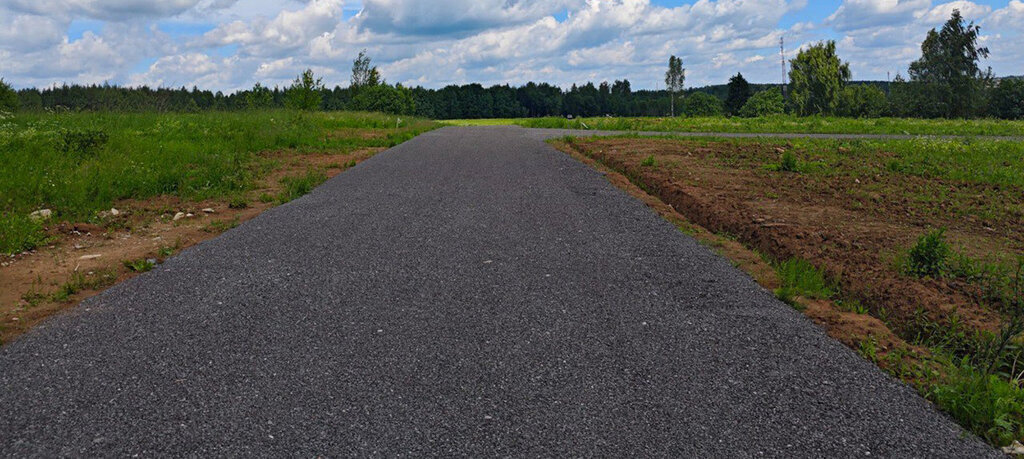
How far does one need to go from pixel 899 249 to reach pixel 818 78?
71.8m

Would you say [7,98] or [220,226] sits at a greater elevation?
[7,98]

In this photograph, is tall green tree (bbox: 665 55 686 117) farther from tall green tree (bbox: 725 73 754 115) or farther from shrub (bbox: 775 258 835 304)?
shrub (bbox: 775 258 835 304)

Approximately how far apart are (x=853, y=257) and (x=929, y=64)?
66.7 metres

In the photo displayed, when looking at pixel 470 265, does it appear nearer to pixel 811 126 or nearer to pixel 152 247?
pixel 152 247

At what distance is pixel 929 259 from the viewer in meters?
5.64

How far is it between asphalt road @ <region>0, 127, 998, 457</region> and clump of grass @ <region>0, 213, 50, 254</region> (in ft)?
6.79

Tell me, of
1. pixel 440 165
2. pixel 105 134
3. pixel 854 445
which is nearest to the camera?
pixel 854 445

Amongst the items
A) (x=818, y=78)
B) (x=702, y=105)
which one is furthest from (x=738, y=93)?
(x=818, y=78)

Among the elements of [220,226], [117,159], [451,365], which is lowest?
[451,365]

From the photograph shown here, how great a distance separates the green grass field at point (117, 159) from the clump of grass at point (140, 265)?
5.69 feet

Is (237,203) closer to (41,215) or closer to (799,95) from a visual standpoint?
(41,215)

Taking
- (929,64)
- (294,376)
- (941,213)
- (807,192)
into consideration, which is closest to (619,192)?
(807,192)

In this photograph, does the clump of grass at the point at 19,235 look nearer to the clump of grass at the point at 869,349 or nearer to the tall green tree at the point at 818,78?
the clump of grass at the point at 869,349

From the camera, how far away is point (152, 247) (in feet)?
23.9
